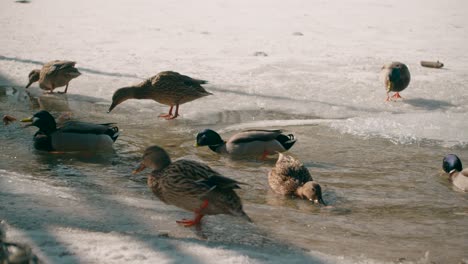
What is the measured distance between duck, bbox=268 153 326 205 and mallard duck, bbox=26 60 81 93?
410cm

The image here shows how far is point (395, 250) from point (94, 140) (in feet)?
11.7

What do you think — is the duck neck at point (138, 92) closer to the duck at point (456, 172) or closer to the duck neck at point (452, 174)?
the duck at point (456, 172)

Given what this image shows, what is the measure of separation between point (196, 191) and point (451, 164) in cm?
272

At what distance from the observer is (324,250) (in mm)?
4086

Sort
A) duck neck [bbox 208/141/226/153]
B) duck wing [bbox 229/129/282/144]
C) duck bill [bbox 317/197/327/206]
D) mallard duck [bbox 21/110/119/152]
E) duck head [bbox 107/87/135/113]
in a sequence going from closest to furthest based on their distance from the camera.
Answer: duck bill [bbox 317/197/327/206]
mallard duck [bbox 21/110/119/152]
duck wing [bbox 229/129/282/144]
duck neck [bbox 208/141/226/153]
duck head [bbox 107/87/135/113]

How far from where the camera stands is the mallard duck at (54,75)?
A: 9117 millimetres

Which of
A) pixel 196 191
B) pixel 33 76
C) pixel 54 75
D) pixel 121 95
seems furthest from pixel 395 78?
pixel 196 191

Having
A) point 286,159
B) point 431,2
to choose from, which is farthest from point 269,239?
point 431,2

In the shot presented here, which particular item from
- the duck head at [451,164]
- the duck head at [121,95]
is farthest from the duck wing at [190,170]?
the duck head at [121,95]

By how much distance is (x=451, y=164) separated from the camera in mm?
6250

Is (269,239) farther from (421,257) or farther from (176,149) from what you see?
(176,149)

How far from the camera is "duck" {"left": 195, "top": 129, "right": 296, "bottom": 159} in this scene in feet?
23.0

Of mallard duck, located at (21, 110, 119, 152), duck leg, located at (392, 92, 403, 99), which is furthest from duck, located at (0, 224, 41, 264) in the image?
duck leg, located at (392, 92, 403, 99)

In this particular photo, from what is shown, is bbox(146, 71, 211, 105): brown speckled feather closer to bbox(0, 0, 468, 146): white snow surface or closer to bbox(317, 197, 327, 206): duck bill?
bbox(0, 0, 468, 146): white snow surface
